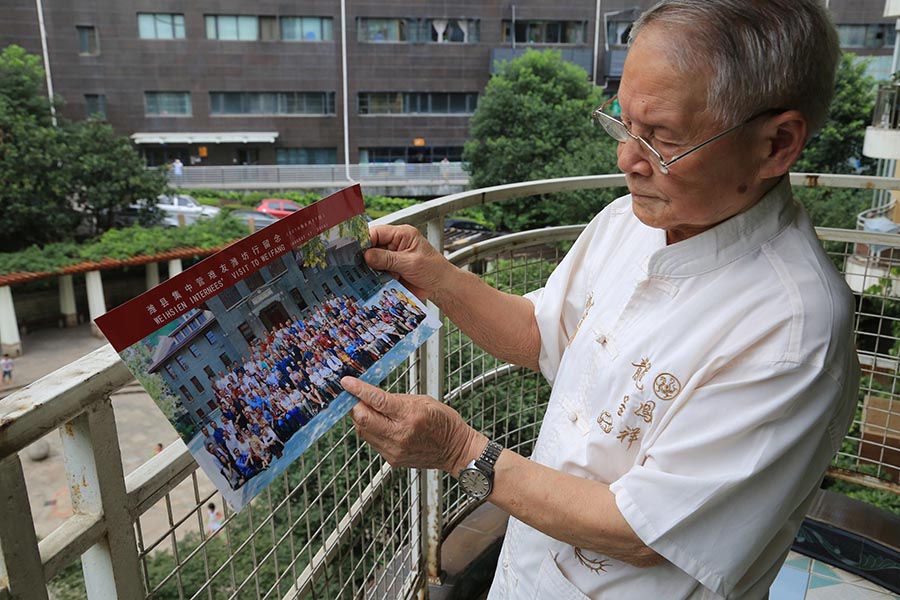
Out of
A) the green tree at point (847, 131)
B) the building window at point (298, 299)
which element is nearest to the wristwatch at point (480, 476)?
the building window at point (298, 299)

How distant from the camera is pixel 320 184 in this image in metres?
20.6

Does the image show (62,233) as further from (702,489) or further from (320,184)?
(702,489)

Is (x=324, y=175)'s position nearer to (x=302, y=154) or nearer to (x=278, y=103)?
(x=302, y=154)

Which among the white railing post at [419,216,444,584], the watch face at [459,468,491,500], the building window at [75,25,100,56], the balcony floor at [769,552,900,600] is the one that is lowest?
the balcony floor at [769,552,900,600]

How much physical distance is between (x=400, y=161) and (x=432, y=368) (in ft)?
66.8

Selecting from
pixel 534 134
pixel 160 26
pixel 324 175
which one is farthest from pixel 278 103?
pixel 534 134

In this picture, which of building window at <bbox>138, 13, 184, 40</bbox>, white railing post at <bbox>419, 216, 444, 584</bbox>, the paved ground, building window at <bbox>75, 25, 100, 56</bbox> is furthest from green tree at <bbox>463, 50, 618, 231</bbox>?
white railing post at <bbox>419, 216, 444, 584</bbox>

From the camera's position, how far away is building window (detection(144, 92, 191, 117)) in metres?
20.0

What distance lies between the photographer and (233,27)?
19.9 m

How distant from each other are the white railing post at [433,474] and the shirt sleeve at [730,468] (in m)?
0.72

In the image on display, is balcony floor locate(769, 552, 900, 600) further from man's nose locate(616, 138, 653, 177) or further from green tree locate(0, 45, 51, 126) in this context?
green tree locate(0, 45, 51, 126)

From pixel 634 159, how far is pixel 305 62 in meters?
20.9

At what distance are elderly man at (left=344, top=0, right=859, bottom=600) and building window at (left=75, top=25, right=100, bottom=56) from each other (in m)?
21.7

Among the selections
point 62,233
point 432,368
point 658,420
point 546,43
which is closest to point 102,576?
point 658,420
